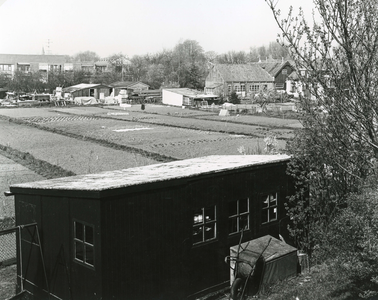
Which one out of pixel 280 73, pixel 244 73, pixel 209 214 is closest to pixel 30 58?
pixel 244 73

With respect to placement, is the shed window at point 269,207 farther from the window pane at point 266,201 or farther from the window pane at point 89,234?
the window pane at point 89,234

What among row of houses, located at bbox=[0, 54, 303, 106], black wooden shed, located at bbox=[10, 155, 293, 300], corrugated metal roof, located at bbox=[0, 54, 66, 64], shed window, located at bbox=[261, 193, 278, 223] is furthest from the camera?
corrugated metal roof, located at bbox=[0, 54, 66, 64]

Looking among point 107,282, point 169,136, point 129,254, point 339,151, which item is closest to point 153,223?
point 129,254

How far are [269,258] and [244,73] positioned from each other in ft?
247

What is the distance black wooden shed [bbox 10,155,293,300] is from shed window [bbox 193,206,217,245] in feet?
0.08

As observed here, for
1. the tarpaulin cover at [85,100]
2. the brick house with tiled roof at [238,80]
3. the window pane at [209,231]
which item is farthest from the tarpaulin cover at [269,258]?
the tarpaulin cover at [85,100]

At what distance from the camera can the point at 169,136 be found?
42.0 m

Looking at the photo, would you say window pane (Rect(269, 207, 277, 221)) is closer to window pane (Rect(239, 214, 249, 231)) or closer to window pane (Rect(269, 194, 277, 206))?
window pane (Rect(269, 194, 277, 206))

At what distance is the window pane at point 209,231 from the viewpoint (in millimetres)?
12920

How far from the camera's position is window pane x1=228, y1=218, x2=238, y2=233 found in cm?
1342

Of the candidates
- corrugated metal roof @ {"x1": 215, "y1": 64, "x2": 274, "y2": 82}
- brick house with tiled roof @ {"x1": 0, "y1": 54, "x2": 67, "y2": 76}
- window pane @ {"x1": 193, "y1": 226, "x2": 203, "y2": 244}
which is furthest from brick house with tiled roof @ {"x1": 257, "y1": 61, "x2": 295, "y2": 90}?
window pane @ {"x1": 193, "y1": 226, "x2": 203, "y2": 244}

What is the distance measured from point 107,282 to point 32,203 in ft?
10.3

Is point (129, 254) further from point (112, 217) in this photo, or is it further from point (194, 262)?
point (194, 262)

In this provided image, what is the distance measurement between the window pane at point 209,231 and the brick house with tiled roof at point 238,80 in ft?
230
